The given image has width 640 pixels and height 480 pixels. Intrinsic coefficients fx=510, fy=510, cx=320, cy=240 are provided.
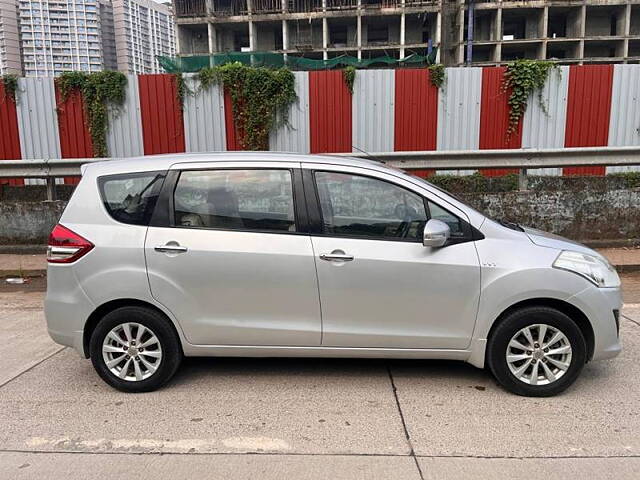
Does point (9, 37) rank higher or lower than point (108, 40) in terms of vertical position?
lower

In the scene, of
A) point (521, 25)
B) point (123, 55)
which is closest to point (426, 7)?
point (521, 25)

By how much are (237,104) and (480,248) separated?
23.1 feet

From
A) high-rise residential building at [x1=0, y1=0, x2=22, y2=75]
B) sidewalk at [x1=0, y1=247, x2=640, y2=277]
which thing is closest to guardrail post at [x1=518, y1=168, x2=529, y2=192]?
sidewalk at [x1=0, y1=247, x2=640, y2=277]

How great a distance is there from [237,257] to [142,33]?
50338mm

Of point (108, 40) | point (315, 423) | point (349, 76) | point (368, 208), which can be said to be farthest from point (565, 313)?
point (108, 40)

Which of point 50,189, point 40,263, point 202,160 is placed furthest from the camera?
point 50,189

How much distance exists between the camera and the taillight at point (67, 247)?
367cm

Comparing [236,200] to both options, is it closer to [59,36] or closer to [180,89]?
[180,89]

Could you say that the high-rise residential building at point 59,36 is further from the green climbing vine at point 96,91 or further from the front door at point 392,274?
the front door at point 392,274

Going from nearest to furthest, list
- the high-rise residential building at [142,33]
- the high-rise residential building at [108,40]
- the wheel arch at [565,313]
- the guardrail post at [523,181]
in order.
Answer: the wheel arch at [565,313], the guardrail post at [523,181], the high-rise residential building at [142,33], the high-rise residential building at [108,40]

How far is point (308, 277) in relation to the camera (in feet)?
11.8

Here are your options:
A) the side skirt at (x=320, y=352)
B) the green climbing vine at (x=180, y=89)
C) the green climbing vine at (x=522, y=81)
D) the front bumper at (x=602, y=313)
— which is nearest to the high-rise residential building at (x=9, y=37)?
the green climbing vine at (x=180, y=89)

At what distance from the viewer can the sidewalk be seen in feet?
23.2

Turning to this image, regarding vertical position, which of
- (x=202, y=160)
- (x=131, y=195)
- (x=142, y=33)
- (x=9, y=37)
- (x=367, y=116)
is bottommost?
(x=131, y=195)
